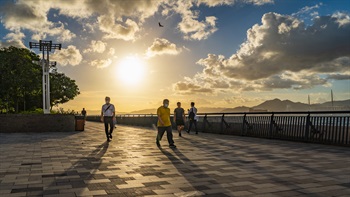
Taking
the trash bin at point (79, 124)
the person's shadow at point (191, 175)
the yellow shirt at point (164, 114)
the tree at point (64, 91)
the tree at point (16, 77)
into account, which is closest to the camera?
the person's shadow at point (191, 175)

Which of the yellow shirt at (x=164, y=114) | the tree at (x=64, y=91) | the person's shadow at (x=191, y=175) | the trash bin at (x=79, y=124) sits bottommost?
the person's shadow at (x=191, y=175)

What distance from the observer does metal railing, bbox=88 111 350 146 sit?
12.1 meters

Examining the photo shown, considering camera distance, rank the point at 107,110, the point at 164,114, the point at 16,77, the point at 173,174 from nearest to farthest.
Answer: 1. the point at 173,174
2. the point at 164,114
3. the point at 107,110
4. the point at 16,77

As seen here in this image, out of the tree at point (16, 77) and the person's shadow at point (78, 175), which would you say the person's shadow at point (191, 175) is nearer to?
the person's shadow at point (78, 175)

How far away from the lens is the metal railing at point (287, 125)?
1209 centimetres

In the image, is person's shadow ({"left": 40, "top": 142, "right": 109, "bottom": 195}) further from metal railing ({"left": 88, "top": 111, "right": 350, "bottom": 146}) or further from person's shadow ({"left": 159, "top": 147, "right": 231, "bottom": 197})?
metal railing ({"left": 88, "top": 111, "right": 350, "bottom": 146})

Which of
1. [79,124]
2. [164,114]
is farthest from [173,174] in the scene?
[79,124]

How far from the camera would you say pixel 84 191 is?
16.6ft

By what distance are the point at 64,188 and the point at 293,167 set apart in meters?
4.89

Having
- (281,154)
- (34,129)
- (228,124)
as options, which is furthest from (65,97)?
(281,154)

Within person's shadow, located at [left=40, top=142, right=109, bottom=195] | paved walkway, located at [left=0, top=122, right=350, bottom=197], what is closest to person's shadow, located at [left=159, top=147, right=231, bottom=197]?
paved walkway, located at [left=0, top=122, right=350, bottom=197]


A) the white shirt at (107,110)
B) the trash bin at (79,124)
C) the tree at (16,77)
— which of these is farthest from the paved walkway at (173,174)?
the tree at (16,77)

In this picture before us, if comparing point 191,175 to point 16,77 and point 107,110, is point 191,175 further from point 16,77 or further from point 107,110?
point 16,77

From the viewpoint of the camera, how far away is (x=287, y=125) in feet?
46.8
